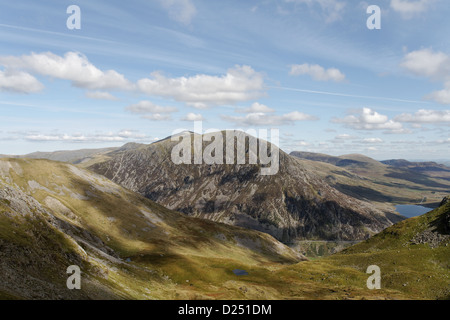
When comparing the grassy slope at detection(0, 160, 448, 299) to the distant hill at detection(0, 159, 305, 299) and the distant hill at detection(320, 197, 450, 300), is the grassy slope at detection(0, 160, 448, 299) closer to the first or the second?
the distant hill at detection(0, 159, 305, 299)

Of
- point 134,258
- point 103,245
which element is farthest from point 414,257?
point 103,245

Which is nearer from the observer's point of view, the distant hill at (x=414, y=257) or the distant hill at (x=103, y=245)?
the distant hill at (x=103, y=245)

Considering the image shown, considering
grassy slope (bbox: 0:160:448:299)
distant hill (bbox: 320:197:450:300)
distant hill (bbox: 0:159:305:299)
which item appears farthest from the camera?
distant hill (bbox: 320:197:450:300)

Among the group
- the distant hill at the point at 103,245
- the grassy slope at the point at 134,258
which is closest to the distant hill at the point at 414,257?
the grassy slope at the point at 134,258

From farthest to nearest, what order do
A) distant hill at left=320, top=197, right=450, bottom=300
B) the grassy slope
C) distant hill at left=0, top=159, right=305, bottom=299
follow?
distant hill at left=320, top=197, right=450, bottom=300
the grassy slope
distant hill at left=0, top=159, right=305, bottom=299

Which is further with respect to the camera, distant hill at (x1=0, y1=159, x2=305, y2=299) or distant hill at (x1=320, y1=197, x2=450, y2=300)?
distant hill at (x1=320, y1=197, x2=450, y2=300)

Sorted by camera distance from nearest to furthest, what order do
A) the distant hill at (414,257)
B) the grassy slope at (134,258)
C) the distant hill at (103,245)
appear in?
the distant hill at (103,245) → the grassy slope at (134,258) → the distant hill at (414,257)

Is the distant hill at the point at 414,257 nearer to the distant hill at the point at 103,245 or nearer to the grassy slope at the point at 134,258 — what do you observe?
the grassy slope at the point at 134,258

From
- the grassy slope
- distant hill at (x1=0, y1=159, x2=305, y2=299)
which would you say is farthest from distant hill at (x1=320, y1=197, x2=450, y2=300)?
distant hill at (x1=0, y1=159, x2=305, y2=299)

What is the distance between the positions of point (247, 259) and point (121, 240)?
74.8 metres
